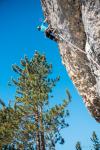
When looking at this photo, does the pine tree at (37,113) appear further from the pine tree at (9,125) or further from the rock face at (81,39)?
the rock face at (81,39)

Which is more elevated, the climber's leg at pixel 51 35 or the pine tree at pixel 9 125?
the pine tree at pixel 9 125

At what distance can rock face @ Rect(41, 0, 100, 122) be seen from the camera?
9.52 m

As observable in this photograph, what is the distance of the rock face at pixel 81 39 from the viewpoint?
9.52 meters

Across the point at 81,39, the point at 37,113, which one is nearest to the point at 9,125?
the point at 37,113

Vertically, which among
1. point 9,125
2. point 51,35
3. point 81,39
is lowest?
point 81,39

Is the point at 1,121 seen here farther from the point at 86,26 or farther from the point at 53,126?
the point at 86,26

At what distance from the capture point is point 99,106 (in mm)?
12836

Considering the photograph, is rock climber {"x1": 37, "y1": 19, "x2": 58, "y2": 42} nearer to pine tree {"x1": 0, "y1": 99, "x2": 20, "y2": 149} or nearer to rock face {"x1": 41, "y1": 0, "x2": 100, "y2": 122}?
rock face {"x1": 41, "y1": 0, "x2": 100, "y2": 122}

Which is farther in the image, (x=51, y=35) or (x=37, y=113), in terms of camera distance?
(x=37, y=113)

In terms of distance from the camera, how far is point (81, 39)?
11.1 metres

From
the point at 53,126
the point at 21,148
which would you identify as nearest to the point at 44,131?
the point at 53,126

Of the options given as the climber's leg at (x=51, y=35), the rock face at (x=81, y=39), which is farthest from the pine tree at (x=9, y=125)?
the climber's leg at (x=51, y=35)

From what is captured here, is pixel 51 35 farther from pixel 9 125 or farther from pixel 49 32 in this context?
pixel 9 125

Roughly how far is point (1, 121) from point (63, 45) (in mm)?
16677
